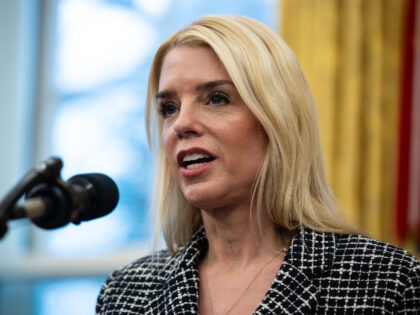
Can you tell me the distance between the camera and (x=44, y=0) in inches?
179

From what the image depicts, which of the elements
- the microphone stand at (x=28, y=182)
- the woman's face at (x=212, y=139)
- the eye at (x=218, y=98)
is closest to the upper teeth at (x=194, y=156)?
the woman's face at (x=212, y=139)

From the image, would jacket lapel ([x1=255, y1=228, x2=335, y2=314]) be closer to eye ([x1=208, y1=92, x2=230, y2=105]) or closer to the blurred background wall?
eye ([x1=208, y1=92, x2=230, y2=105])

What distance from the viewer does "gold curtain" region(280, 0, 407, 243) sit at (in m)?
3.07

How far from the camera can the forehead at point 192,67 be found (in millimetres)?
1730

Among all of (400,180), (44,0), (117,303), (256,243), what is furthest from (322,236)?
(44,0)

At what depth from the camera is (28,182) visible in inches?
41.0

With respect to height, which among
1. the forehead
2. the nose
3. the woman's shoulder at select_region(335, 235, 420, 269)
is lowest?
the woman's shoulder at select_region(335, 235, 420, 269)

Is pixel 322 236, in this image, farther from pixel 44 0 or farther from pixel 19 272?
pixel 44 0

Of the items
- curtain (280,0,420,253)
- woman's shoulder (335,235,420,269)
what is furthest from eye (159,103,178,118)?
curtain (280,0,420,253)

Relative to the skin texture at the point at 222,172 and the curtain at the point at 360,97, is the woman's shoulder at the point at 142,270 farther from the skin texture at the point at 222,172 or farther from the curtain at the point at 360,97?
the curtain at the point at 360,97

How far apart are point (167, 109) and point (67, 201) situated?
0.79m

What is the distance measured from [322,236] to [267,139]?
0.29 metres

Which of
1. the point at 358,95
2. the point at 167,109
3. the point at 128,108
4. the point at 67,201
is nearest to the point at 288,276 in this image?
the point at 167,109

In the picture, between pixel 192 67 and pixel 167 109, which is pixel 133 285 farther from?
pixel 192 67
